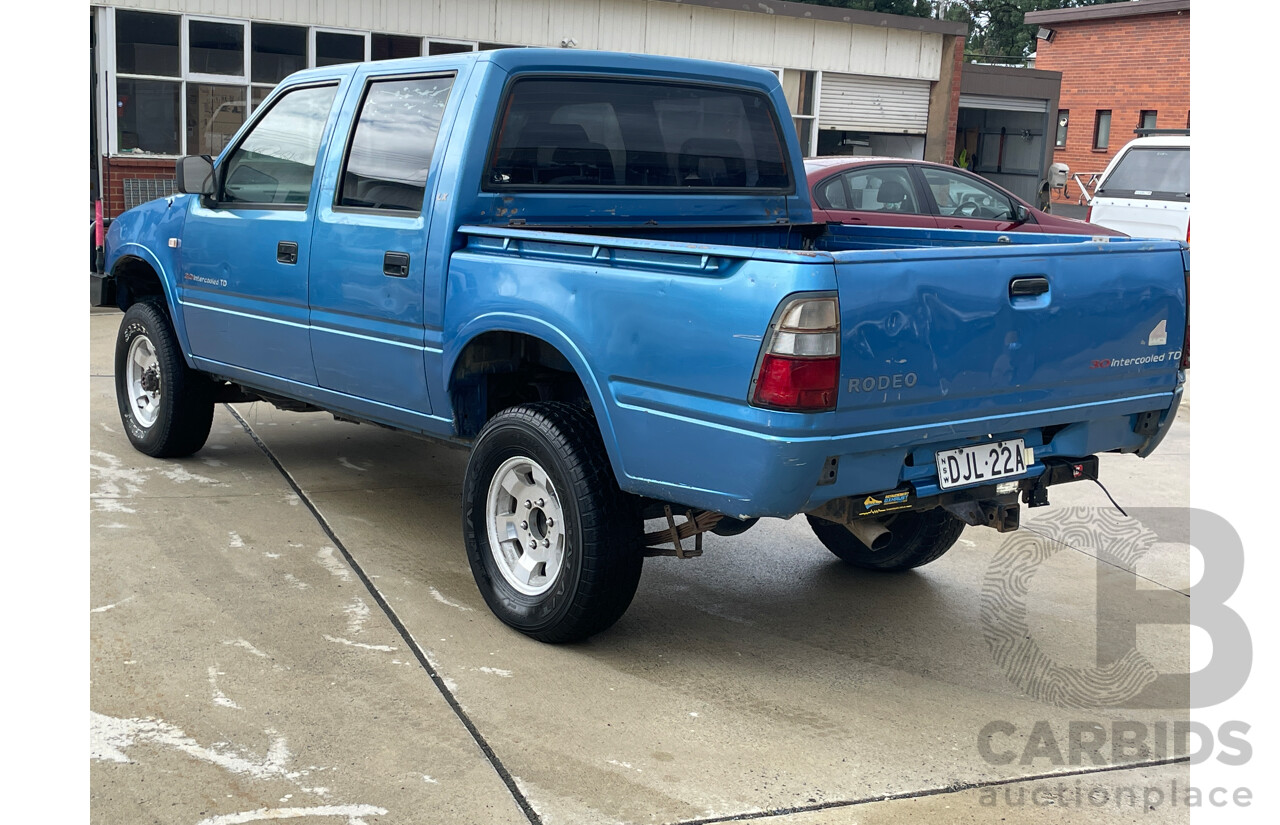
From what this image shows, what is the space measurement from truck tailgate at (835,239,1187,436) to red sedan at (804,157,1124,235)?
540cm

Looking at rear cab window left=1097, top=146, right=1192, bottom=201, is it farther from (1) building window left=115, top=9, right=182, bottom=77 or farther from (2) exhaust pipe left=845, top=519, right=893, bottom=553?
(1) building window left=115, top=9, right=182, bottom=77

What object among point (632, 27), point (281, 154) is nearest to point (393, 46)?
point (632, 27)

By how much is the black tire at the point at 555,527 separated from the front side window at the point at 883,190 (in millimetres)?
6245

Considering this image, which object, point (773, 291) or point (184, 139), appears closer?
point (773, 291)

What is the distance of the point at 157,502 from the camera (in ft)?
A: 19.2

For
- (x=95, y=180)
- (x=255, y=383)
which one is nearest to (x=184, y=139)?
(x=95, y=180)

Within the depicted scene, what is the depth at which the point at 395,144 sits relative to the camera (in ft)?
16.4

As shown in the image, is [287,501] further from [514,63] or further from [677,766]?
[677,766]

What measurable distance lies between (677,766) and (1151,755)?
1.48m

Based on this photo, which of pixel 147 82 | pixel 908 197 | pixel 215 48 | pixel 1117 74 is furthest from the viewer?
pixel 1117 74

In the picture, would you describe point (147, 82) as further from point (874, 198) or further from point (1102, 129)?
point (1102, 129)

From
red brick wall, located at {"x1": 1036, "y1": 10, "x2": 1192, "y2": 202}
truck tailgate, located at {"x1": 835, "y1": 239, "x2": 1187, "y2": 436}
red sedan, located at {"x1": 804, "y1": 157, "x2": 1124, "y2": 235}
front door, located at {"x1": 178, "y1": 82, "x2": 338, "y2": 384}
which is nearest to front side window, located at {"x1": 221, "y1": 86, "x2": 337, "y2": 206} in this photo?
front door, located at {"x1": 178, "y1": 82, "x2": 338, "y2": 384}

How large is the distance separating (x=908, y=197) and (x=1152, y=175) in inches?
193

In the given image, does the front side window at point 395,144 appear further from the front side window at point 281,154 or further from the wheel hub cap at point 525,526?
the wheel hub cap at point 525,526
